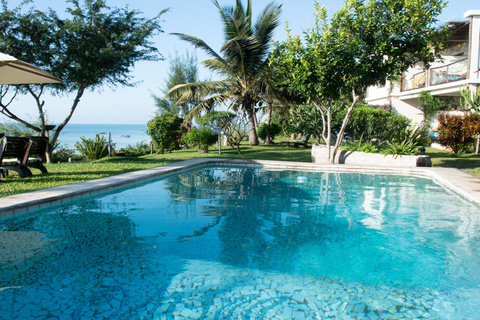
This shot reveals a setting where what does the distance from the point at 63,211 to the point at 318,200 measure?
511 cm

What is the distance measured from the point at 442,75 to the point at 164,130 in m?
16.2

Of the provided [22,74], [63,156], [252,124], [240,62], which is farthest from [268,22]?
[22,74]

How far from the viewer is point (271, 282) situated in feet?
13.1

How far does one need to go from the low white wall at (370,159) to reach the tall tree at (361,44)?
2.71 meters

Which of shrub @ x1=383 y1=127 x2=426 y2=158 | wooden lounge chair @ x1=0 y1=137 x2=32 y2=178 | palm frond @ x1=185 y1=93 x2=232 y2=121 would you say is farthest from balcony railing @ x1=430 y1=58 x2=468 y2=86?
wooden lounge chair @ x1=0 y1=137 x2=32 y2=178

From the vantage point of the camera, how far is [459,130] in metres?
15.1

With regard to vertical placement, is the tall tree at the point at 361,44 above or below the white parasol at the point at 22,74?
above

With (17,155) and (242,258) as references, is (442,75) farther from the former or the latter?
(17,155)

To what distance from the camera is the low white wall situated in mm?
12266

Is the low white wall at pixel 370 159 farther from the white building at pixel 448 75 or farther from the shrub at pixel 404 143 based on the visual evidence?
the white building at pixel 448 75

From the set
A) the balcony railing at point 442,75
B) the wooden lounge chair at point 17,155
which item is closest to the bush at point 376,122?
the balcony railing at point 442,75

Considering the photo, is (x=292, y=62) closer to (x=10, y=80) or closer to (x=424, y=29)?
(x=424, y=29)

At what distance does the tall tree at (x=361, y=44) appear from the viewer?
10.6 meters

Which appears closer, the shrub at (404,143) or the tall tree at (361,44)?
the tall tree at (361,44)
